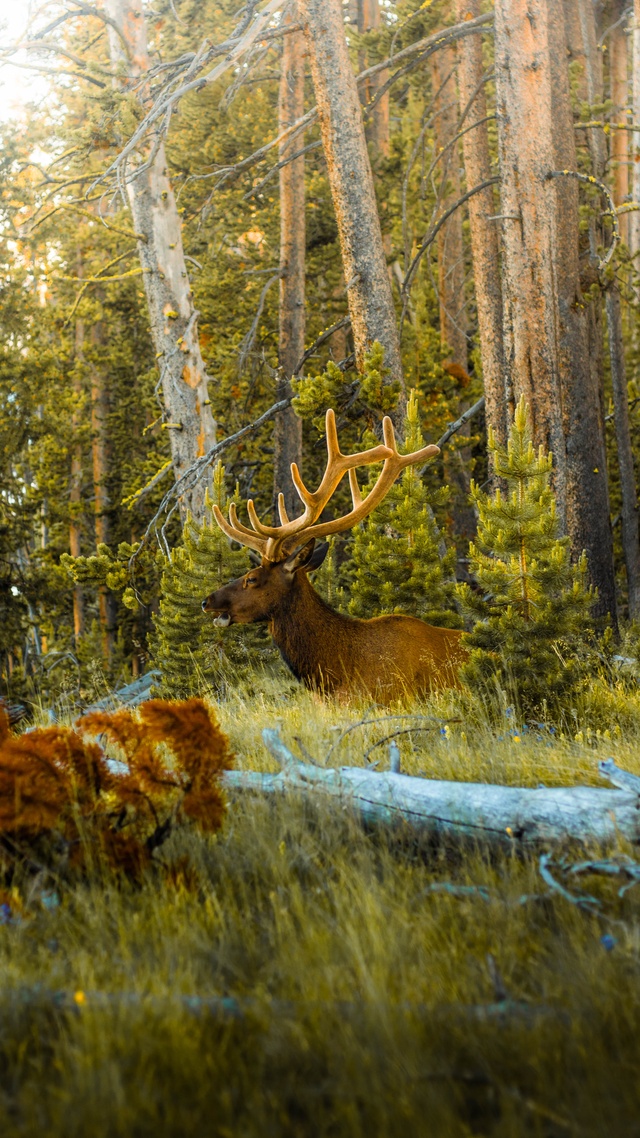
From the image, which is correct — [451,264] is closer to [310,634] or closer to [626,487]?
[626,487]

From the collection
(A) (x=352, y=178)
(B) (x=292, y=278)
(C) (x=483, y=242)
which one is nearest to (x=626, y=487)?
(C) (x=483, y=242)

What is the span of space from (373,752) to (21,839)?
1.87m

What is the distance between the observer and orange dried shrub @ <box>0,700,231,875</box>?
3.53m

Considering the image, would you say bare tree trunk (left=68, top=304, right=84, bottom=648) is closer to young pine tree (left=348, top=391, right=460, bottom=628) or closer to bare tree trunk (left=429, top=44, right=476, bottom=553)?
bare tree trunk (left=429, top=44, right=476, bottom=553)

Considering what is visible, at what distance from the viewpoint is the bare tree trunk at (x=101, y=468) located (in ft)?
74.3

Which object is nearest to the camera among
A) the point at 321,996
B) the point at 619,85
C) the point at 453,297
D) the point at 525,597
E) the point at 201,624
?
the point at 321,996

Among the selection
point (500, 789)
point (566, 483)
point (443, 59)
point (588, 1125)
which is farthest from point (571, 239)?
point (443, 59)

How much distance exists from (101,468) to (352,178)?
14609 millimetres

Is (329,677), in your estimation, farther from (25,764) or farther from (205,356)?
(205,356)

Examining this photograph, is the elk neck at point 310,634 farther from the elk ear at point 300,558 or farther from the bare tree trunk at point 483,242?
the bare tree trunk at point 483,242

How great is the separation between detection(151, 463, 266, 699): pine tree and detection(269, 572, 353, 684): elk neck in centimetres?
246

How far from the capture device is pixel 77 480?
23594 millimetres

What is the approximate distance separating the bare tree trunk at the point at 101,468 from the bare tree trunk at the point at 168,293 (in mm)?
9889

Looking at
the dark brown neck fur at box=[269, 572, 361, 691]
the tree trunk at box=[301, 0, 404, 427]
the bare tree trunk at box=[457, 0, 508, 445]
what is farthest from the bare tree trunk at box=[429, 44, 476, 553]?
the dark brown neck fur at box=[269, 572, 361, 691]
